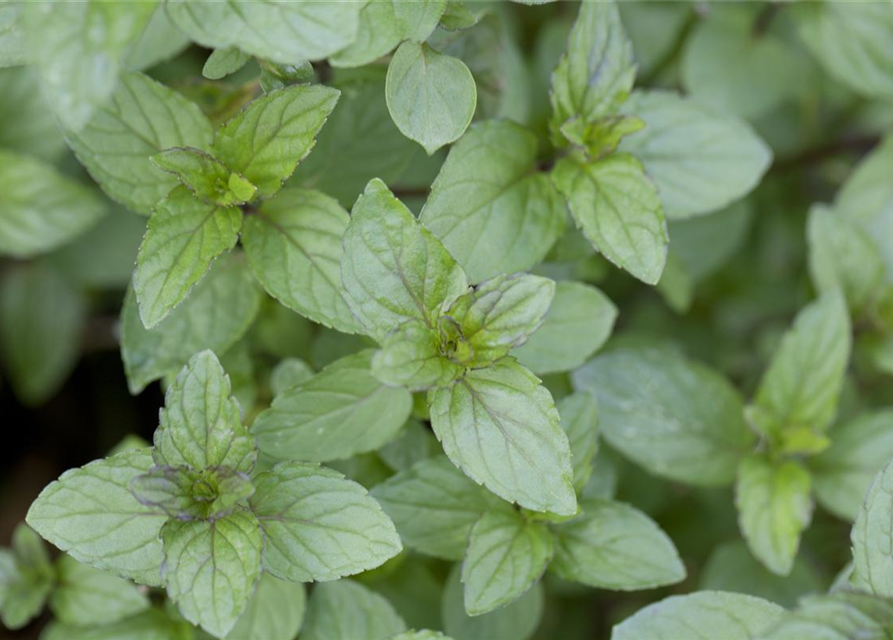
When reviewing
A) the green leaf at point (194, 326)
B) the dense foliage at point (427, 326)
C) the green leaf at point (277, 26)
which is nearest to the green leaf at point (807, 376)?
the dense foliage at point (427, 326)

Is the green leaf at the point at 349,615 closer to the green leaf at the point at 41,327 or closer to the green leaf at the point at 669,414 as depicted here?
the green leaf at the point at 669,414

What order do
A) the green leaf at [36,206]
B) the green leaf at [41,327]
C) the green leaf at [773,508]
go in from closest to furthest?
the green leaf at [773,508]
the green leaf at [36,206]
the green leaf at [41,327]

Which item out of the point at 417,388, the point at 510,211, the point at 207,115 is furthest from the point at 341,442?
the point at 207,115

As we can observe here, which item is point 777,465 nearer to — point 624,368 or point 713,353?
point 624,368

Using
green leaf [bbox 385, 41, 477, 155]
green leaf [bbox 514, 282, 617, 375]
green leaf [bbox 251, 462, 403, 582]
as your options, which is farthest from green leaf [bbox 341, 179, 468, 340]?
green leaf [bbox 514, 282, 617, 375]

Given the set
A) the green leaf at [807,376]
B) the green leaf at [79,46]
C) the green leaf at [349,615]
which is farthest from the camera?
the green leaf at [807,376]

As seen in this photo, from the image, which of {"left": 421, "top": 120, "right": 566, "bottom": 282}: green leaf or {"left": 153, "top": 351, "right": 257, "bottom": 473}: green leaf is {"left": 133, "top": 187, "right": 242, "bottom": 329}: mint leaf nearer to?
{"left": 153, "top": 351, "right": 257, "bottom": 473}: green leaf

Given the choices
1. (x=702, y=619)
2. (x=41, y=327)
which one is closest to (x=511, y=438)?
(x=702, y=619)
